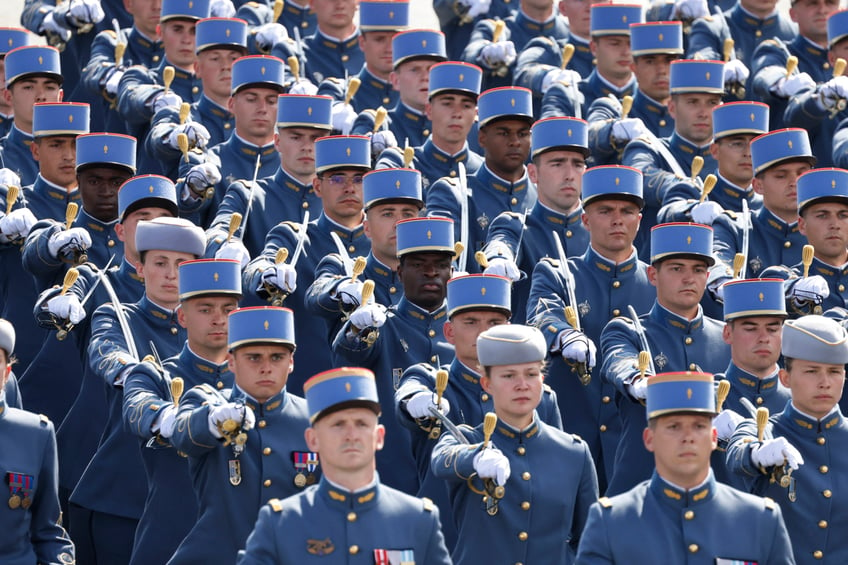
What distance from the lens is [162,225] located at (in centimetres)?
1239

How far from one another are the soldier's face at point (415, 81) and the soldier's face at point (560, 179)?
197 cm

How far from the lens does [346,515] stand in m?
9.48

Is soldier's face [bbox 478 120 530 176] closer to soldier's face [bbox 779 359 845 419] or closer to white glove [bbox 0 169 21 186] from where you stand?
white glove [bbox 0 169 21 186]

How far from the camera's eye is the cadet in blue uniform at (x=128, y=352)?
12047 mm

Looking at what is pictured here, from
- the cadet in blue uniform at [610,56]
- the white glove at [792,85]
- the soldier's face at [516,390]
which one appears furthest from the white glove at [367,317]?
the white glove at [792,85]

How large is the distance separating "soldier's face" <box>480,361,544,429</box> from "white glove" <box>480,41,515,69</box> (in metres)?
6.30

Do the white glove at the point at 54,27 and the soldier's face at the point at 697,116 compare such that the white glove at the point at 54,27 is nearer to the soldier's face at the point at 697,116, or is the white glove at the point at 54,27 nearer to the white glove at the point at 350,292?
the soldier's face at the point at 697,116

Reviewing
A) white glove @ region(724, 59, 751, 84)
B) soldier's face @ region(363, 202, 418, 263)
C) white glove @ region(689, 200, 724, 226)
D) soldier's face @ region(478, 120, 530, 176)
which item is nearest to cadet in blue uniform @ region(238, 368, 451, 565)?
soldier's face @ region(363, 202, 418, 263)

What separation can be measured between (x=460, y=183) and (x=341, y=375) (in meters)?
4.69

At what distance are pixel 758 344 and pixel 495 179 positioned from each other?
295 centimetres

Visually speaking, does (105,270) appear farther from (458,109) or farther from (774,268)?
(774,268)

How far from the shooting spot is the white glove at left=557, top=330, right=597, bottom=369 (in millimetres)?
11812

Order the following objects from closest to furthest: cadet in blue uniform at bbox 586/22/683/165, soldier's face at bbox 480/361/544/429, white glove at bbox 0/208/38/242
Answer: soldier's face at bbox 480/361/544/429
white glove at bbox 0/208/38/242
cadet in blue uniform at bbox 586/22/683/165

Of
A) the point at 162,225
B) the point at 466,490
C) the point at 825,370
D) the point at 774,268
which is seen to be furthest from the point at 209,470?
the point at 774,268
